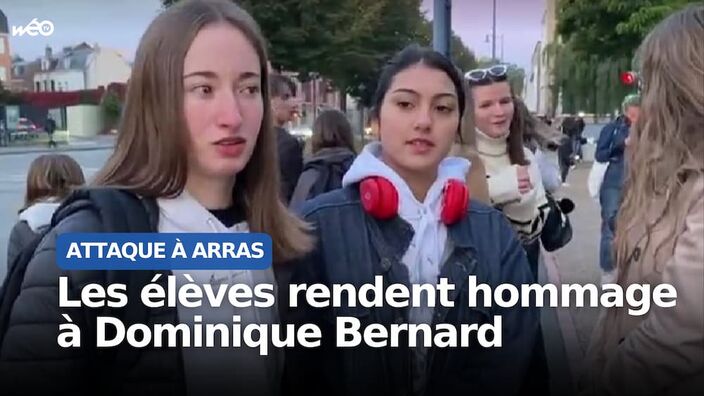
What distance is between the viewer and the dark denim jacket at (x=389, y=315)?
1275 mm

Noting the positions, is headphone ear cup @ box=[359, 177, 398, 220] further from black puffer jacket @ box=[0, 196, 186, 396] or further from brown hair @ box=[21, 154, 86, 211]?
brown hair @ box=[21, 154, 86, 211]

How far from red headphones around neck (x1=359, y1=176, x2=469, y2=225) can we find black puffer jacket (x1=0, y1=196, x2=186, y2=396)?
1.10ft

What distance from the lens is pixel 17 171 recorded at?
1783 mm

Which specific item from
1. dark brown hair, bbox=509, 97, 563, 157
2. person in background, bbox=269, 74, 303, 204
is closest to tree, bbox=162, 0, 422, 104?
dark brown hair, bbox=509, 97, 563, 157

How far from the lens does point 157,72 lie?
1.06 m

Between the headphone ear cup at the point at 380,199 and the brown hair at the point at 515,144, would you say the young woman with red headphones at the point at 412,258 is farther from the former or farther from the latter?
the brown hair at the point at 515,144

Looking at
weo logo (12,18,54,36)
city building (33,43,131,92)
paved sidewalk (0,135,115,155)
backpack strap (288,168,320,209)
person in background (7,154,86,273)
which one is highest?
weo logo (12,18,54,36)

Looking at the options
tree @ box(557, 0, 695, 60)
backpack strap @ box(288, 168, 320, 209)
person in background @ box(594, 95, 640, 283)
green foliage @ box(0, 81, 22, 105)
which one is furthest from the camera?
person in background @ box(594, 95, 640, 283)

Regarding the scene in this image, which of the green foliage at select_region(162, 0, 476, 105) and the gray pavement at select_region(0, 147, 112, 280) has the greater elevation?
the green foliage at select_region(162, 0, 476, 105)

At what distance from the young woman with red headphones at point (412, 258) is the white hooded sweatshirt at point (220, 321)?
7 cm

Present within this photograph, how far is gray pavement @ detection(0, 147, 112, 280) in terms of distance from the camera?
1301 millimetres

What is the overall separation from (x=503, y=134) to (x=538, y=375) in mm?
942

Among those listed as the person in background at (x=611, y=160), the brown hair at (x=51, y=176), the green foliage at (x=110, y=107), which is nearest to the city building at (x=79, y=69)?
the green foliage at (x=110, y=107)

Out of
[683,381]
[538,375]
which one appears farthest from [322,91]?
[683,381]
